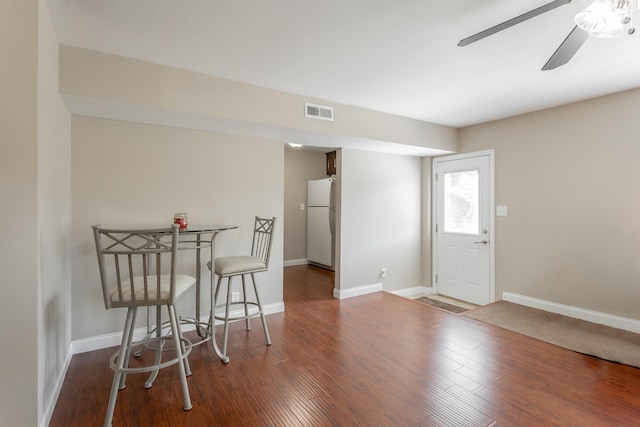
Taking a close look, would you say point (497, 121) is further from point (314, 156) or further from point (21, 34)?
point (21, 34)

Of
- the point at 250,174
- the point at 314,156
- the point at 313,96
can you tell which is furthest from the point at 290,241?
the point at 313,96

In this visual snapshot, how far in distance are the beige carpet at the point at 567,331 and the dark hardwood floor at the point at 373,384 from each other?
0.15 m

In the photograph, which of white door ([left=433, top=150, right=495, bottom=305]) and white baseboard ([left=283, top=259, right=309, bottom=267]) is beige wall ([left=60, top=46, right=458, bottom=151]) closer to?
white door ([left=433, top=150, right=495, bottom=305])

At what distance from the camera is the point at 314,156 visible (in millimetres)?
6480

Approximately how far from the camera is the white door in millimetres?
4117

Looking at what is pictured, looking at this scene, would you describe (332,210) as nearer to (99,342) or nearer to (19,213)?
(99,342)

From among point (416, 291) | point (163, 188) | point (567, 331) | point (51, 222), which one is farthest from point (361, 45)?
point (416, 291)

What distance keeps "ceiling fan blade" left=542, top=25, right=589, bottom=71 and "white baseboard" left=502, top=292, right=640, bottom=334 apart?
2.73 metres

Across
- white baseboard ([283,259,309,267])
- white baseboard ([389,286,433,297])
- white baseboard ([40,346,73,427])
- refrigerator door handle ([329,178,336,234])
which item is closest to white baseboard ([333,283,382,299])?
Result: white baseboard ([389,286,433,297])

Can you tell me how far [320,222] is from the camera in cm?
601

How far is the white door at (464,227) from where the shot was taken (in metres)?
4.12

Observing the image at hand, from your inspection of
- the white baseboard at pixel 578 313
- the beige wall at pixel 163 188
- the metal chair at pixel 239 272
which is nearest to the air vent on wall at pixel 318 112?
the beige wall at pixel 163 188

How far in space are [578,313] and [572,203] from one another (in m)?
1.20

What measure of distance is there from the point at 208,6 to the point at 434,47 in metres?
1.53
